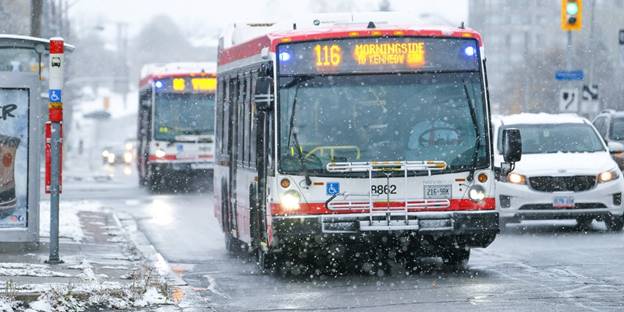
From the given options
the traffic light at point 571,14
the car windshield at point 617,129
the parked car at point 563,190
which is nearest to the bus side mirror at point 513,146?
the parked car at point 563,190

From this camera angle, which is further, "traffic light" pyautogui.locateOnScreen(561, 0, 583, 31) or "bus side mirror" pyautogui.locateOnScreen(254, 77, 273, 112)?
"traffic light" pyautogui.locateOnScreen(561, 0, 583, 31)

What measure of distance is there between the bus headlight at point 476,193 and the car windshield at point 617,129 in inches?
564

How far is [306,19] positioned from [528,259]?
379 centimetres

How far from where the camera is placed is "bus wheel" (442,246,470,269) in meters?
16.1

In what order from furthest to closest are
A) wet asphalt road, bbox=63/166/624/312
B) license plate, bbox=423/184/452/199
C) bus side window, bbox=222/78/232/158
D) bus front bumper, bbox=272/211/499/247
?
bus side window, bbox=222/78/232/158 < license plate, bbox=423/184/452/199 < bus front bumper, bbox=272/211/499/247 < wet asphalt road, bbox=63/166/624/312

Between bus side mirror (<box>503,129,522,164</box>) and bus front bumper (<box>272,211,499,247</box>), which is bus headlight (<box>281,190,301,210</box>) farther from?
bus side mirror (<box>503,129,522,164</box>)

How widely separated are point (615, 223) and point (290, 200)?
773cm

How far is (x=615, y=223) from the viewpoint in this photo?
69.4ft

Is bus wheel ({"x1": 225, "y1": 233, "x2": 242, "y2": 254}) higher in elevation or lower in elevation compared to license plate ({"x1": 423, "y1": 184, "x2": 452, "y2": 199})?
lower

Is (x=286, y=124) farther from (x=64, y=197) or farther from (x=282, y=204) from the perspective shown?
(x=64, y=197)

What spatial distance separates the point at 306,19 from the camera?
671 inches

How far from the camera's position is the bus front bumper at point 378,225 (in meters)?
14.9

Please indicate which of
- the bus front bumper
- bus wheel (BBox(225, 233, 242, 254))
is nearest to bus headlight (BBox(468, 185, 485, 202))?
the bus front bumper

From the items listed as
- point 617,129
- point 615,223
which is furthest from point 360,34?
point 617,129
